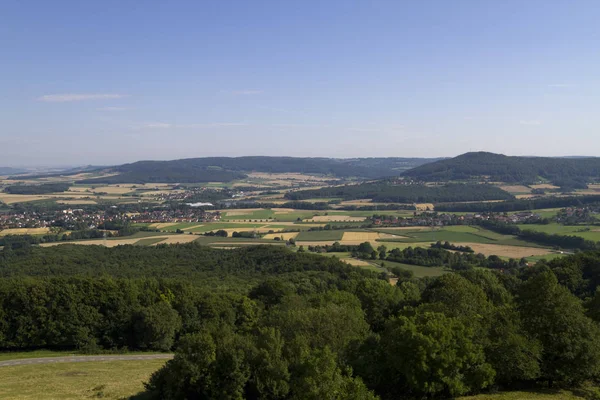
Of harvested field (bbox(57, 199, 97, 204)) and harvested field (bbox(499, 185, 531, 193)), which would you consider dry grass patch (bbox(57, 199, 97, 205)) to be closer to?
harvested field (bbox(57, 199, 97, 204))

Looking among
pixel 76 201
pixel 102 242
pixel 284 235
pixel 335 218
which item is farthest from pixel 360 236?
pixel 76 201

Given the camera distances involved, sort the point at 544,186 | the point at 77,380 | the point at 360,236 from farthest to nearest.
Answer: the point at 544,186, the point at 360,236, the point at 77,380

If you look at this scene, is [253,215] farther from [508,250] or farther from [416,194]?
[508,250]

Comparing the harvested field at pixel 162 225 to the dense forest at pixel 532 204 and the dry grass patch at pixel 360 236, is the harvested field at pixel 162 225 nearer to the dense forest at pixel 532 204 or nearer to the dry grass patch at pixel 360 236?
the dry grass patch at pixel 360 236

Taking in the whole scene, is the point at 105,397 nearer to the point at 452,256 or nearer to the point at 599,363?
the point at 599,363

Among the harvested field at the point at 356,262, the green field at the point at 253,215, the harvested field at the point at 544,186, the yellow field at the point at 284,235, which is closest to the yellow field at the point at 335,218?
the green field at the point at 253,215

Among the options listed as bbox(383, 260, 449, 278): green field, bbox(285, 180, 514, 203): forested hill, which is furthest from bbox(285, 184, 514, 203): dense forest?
bbox(383, 260, 449, 278): green field
